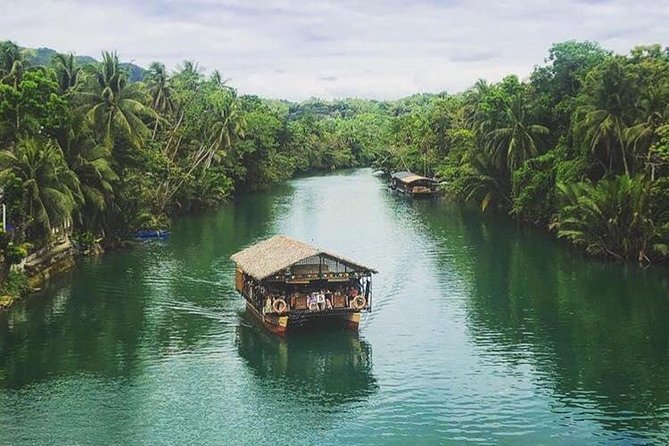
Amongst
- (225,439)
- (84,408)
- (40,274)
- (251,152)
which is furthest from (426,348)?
(251,152)

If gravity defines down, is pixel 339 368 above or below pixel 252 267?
below

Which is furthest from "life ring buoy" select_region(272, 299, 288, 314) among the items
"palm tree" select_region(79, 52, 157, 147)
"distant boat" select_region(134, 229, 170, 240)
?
"distant boat" select_region(134, 229, 170, 240)

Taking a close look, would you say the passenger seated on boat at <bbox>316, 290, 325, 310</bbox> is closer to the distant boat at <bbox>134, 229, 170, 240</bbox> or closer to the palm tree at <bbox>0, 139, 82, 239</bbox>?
the palm tree at <bbox>0, 139, 82, 239</bbox>

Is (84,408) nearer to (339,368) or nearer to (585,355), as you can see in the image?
(339,368)

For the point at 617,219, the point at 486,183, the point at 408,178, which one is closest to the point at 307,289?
the point at 617,219

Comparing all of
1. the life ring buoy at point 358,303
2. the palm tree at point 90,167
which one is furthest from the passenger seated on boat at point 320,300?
the palm tree at point 90,167

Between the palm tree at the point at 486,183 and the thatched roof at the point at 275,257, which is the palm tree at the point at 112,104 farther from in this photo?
the palm tree at the point at 486,183
